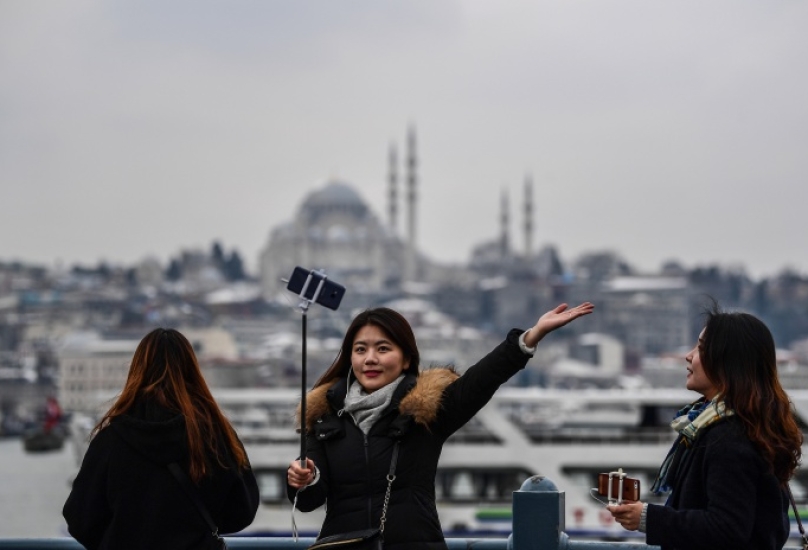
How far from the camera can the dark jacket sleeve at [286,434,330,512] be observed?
3273 millimetres

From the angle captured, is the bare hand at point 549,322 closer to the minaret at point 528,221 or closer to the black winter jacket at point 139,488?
the black winter jacket at point 139,488

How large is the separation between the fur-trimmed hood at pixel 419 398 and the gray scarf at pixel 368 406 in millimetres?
31

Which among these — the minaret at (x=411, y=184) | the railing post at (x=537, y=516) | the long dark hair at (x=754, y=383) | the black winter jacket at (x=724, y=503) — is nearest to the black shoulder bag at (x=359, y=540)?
the railing post at (x=537, y=516)

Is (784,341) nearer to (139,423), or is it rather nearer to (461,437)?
(461,437)

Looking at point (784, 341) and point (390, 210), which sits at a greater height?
point (390, 210)

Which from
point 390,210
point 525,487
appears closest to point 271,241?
point 390,210

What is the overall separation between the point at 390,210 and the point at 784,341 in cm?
2223

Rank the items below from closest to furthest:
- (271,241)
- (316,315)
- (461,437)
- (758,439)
Answer: (758,439), (461,437), (316,315), (271,241)

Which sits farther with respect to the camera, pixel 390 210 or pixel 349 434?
pixel 390 210

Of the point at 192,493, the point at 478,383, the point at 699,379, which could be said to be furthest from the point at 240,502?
the point at 699,379

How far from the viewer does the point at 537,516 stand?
3520 millimetres

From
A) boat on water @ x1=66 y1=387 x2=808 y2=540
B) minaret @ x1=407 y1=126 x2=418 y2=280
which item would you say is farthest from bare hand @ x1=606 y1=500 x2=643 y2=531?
minaret @ x1=407 y1=126 x2=418 y2=280

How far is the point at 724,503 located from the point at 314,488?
72 centimetres

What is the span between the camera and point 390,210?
331 feet
